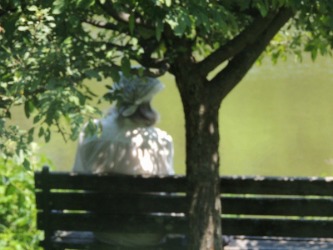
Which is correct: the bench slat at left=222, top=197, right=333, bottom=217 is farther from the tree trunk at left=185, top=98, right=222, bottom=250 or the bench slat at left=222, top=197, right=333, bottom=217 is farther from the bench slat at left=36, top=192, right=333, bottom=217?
the tree trunk at left=185, top=98, right=222, bottom=250

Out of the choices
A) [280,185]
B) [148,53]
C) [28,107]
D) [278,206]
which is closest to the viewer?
[28,107]

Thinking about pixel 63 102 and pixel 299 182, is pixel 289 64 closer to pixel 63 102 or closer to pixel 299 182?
pixel 299 182

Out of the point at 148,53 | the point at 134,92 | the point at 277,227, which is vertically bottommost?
the point at 277,227

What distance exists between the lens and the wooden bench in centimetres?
602

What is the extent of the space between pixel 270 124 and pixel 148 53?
9.91m

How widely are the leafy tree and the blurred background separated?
509cm

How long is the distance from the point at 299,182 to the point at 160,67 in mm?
1219

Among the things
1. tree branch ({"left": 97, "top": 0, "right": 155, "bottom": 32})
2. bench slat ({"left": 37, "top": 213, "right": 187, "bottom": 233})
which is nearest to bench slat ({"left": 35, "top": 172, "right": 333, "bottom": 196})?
bench slat ({"left": 37, "top": 213, "right": 187, "bottom": 233})

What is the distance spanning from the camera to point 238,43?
5.27 metres

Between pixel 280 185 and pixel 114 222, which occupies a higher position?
pixel 280 185

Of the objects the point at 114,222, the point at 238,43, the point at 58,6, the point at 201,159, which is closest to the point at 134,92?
the point at 114,222

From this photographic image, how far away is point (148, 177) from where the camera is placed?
6.07 m

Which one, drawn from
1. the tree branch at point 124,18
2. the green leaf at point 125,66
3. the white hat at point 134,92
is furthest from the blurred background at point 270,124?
the green leaf at point 125,66

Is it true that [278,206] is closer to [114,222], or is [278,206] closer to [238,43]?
[114,222]
